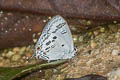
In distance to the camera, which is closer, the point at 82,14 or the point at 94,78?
the point at 94,78

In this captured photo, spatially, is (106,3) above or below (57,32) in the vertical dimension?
above

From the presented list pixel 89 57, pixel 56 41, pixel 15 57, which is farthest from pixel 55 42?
pixel 15 57

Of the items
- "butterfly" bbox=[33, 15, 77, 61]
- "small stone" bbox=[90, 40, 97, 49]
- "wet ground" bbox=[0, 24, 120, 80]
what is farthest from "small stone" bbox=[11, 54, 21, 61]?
"small stone" bbox=[90, 40, 97, 49]

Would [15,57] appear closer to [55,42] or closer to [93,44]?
[55,42]

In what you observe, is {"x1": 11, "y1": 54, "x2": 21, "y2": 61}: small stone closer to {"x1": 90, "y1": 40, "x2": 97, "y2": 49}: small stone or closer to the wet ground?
the wet ground

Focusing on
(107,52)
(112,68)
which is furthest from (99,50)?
(112,68)

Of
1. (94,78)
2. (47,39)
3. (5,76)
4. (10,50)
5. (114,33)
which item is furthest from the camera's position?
(10,50)

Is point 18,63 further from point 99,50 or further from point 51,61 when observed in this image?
point 99,50
